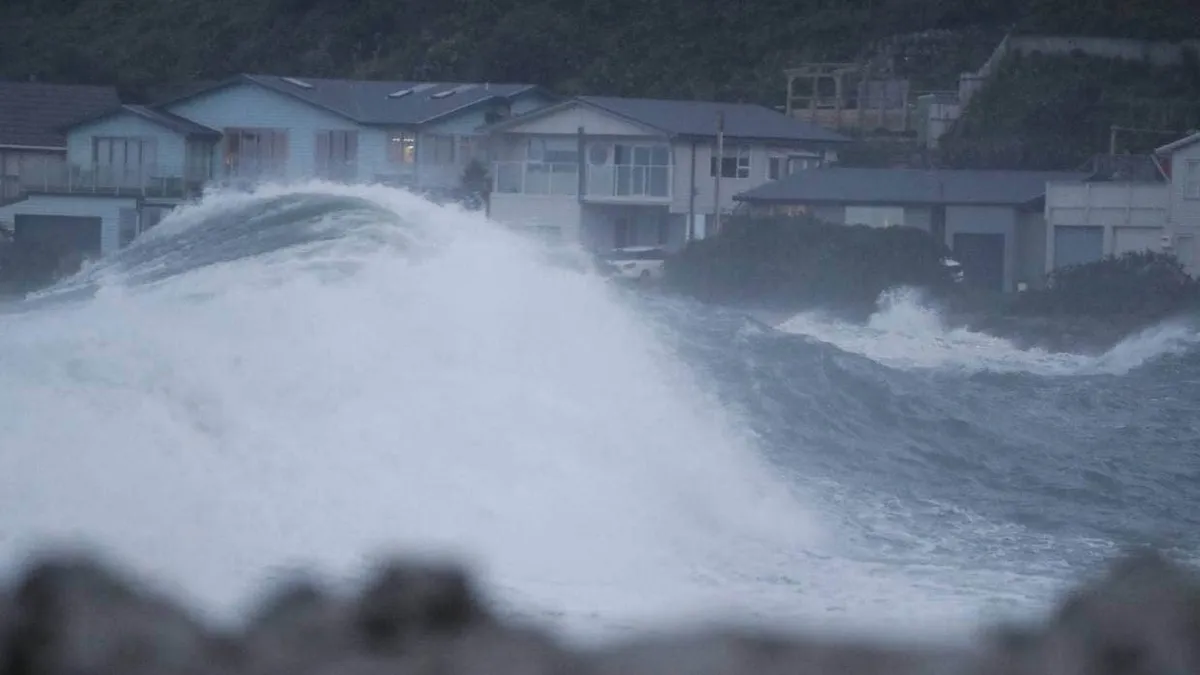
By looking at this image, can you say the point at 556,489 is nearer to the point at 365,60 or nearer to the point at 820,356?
the point at 820,356

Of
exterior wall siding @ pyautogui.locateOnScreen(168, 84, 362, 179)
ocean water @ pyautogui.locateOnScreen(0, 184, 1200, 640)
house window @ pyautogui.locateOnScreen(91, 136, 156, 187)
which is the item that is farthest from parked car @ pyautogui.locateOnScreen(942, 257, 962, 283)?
house window @ pyautogui.locateOnScreen(91, 136, 156, 187)

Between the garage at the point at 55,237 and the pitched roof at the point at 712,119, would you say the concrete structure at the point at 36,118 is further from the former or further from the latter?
the pitched roof at the point at 712,119

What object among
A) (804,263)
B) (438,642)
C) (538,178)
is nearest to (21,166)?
(538,178)

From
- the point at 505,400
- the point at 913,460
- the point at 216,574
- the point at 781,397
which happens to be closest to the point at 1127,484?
the point at 913,460

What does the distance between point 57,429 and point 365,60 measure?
2335 cm

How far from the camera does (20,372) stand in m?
7.31

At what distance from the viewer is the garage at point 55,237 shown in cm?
1984

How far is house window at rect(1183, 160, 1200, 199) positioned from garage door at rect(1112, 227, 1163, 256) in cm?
79

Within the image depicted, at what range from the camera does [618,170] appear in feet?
80.5

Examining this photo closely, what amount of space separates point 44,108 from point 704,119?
1018 centimetres

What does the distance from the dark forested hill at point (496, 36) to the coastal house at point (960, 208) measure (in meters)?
5.68

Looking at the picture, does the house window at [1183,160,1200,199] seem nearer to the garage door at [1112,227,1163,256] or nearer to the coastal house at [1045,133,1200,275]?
the coastal house at [1045,133,1200,275]

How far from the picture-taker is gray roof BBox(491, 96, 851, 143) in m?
24.6

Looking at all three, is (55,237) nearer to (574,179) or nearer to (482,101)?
(482,101)
